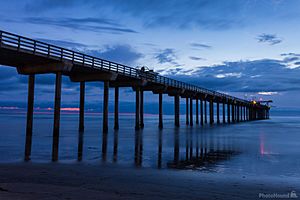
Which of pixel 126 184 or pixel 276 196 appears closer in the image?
pixel 276 196

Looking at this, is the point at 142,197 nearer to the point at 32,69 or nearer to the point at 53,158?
the point at 53,158

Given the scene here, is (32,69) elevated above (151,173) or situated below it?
above

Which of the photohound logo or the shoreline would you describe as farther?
the photohound logo

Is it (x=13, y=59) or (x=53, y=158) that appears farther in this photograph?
(x=13, y=59)

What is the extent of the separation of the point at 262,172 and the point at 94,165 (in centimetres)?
538

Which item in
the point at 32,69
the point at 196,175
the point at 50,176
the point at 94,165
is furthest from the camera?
the point at 32,69

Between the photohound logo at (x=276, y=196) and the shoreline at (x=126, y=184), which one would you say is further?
the photohound logo at (x=276, y=196)

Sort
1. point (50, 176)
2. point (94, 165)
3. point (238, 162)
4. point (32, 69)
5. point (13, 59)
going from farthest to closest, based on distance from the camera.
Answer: point (32, 69)
point (13, 59)
point (238, 162)
point (94, 165)
point (50, 176)

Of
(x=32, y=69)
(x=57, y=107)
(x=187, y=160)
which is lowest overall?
(x=187, y=160)

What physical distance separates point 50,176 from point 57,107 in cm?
1516

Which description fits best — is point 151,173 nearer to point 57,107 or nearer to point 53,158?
point 53,158

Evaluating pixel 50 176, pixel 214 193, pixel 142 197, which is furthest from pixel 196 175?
pixel 50 176

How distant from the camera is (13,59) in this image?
67.0 feet

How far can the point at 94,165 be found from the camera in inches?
384
